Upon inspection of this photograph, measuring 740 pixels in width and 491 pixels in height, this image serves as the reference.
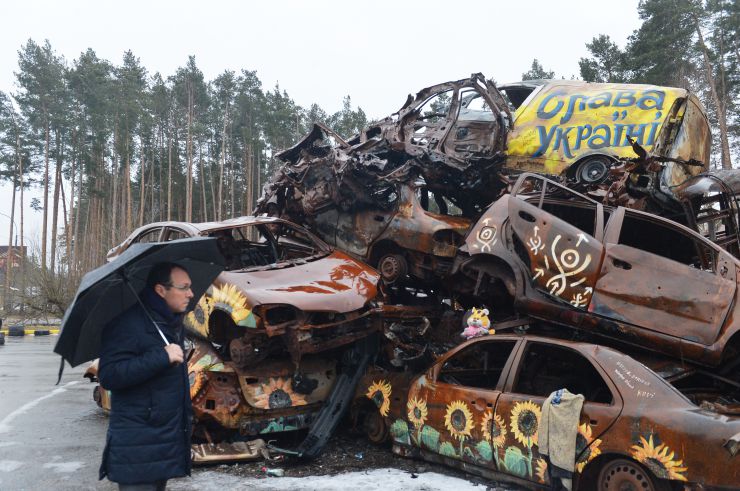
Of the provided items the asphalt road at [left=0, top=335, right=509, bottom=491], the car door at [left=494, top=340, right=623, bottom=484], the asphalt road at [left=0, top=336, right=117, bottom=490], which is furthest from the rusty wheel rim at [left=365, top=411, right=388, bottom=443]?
the asphalt road at [left=0, top=336, right=117, bottom=490]

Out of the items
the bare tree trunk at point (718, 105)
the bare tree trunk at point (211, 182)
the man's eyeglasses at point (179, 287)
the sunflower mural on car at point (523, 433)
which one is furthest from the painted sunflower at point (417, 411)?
the bare tree trunk at point (211, 182)

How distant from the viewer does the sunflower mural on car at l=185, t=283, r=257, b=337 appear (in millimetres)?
5383

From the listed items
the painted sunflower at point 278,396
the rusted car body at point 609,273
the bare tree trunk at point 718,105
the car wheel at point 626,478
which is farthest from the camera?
the bare tree trunk at point 718,105

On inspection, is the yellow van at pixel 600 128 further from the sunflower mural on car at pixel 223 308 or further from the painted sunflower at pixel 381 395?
the sunflower mural on car at pixel 223 308

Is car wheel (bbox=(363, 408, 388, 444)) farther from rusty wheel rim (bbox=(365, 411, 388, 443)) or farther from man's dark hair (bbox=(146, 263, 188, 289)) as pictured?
man's dark hair (bbox=(146, 263, 188, 289))

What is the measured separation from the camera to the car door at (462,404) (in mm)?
4613

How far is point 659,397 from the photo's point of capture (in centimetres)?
382

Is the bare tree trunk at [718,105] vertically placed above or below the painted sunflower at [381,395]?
above

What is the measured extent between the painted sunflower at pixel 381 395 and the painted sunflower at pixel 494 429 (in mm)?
1347

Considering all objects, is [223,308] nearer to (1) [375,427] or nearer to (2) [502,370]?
(1) [375,427]

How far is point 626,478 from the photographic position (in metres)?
3.79

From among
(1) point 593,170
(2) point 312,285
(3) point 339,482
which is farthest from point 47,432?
Answer: (1) point 593,170

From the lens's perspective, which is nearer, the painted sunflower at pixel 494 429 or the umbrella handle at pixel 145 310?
the umbrella handle at pixel 145 310

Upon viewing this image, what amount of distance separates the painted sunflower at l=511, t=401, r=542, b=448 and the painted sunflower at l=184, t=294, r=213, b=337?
3164mm
